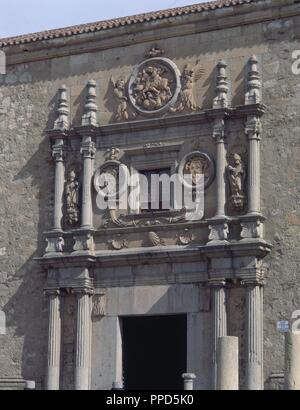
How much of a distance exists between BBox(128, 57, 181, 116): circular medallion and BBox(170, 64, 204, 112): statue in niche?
0.32 feet

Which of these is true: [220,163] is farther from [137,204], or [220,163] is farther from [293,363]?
[293,363]

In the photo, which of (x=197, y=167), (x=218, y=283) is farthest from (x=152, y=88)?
(x=218, y=283)

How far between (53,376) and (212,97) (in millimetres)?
5924

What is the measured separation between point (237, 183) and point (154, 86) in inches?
105

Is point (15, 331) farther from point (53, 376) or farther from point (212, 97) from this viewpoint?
point (212, 97)

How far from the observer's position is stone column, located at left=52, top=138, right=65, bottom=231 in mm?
21266

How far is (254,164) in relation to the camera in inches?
773

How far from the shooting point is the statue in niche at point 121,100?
21.2 m

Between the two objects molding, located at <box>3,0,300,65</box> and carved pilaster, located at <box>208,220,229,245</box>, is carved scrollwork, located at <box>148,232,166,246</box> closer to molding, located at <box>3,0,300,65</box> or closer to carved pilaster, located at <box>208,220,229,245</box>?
carved pilaster, located at <box>208,220,229,245</box>

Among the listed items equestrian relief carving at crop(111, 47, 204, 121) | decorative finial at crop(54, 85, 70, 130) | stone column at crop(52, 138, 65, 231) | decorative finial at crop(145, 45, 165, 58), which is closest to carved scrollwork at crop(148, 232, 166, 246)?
stone column at crop(52, 138, 65, 231)

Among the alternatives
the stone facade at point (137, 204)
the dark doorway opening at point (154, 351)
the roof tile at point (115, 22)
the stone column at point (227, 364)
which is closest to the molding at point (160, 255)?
the stone facade at point (137, 204)

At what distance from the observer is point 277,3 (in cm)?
1989
